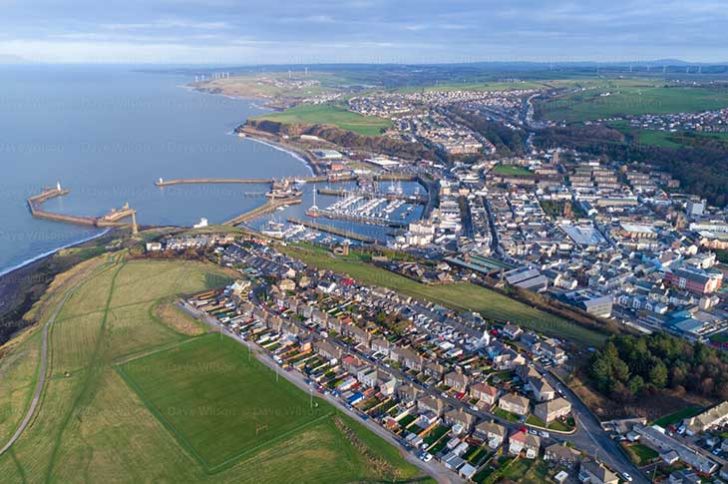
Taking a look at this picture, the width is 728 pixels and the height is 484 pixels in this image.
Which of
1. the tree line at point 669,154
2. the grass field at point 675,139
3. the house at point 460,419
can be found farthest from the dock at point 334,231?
the grass field at point 675,139

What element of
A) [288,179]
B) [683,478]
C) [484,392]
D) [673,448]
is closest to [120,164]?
[288,179]

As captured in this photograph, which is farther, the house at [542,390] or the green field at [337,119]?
the green field at [337,119]

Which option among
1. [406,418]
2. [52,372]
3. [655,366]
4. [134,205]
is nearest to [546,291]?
[655,366]

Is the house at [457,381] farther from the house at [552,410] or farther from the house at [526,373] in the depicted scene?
the house at [552,410]

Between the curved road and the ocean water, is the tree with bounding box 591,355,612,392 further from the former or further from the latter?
the ocean water

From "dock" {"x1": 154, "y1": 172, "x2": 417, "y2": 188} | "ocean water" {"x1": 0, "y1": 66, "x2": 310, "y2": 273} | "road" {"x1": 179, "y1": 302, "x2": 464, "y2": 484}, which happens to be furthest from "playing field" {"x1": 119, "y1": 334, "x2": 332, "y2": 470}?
"dock" {"x1": 154, "y1": 172, "x2": 417, "y2": 188}

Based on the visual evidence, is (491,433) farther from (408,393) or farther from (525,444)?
(408,393)

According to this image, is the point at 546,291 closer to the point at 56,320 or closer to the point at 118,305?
the point at 118,305
